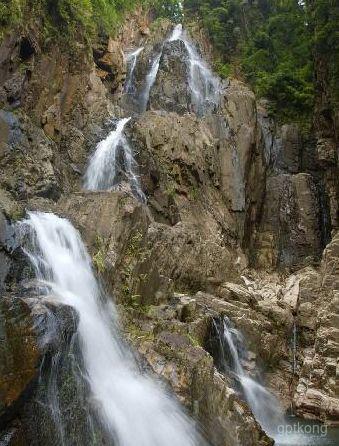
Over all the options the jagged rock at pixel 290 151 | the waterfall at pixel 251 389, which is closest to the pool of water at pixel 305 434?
the waterfall at pixel 251 389

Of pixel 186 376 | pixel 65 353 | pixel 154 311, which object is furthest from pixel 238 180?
pixel 65 353

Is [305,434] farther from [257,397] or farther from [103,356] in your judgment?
[103,356]

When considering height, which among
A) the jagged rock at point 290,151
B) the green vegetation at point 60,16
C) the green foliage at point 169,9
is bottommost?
the jagged rock at point 290,151

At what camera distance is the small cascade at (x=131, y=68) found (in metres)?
29.6

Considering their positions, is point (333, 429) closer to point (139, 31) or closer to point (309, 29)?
point (309, 29)

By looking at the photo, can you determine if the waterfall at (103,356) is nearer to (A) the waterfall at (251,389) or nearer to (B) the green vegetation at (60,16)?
(A) the waterfall at (251,389)

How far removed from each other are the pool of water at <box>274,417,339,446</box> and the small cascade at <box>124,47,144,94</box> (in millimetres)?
22635

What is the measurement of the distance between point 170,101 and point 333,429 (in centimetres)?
1957

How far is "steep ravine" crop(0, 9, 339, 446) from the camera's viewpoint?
295 inches

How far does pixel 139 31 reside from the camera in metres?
35.4

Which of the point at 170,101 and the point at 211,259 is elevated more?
the point at 170,101

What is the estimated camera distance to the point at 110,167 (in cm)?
1958

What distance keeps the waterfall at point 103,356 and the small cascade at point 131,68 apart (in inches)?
770

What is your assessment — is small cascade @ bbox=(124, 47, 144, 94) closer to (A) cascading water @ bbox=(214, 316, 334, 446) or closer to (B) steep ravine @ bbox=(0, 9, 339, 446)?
(B) steep ravine @ bbox=(0, 9, 339, 446)
